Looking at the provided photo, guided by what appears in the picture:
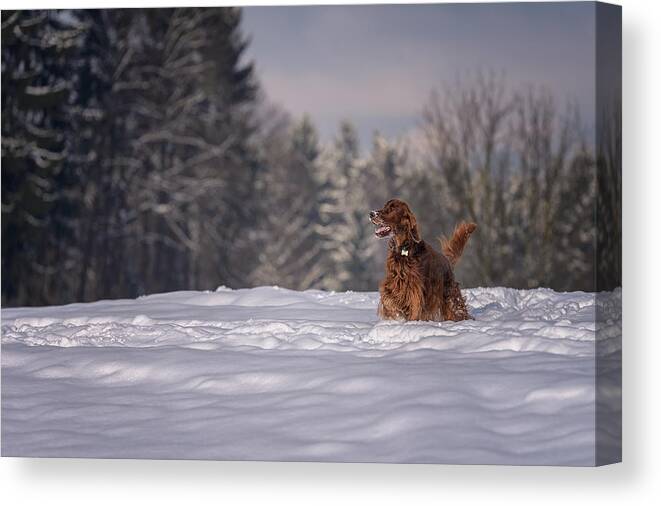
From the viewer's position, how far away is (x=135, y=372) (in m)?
8.05

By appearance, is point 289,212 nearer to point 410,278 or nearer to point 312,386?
point 410,278

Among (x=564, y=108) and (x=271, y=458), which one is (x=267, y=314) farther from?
(x=564, y=108)

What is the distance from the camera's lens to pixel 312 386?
24.6 ft

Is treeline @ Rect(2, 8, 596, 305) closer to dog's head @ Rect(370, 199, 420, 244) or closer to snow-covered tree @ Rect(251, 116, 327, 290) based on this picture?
snow-covered tree @ Rect(251, 116, 327, 290)

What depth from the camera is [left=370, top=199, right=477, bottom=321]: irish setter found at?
8.59 meters

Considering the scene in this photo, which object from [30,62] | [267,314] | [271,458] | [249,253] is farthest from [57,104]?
[249,253]

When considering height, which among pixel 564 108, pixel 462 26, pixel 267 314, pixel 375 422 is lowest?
pixel 375 422

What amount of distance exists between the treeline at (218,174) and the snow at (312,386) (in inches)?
30.6

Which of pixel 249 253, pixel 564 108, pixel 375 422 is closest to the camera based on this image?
pixel 375 422

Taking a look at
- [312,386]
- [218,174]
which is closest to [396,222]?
[312,386]

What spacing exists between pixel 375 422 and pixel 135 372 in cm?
180

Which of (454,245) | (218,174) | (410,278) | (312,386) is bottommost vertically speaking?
(312,386)

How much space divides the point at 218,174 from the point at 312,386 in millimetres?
7854

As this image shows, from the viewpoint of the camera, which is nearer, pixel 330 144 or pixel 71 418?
pixel 71 418
